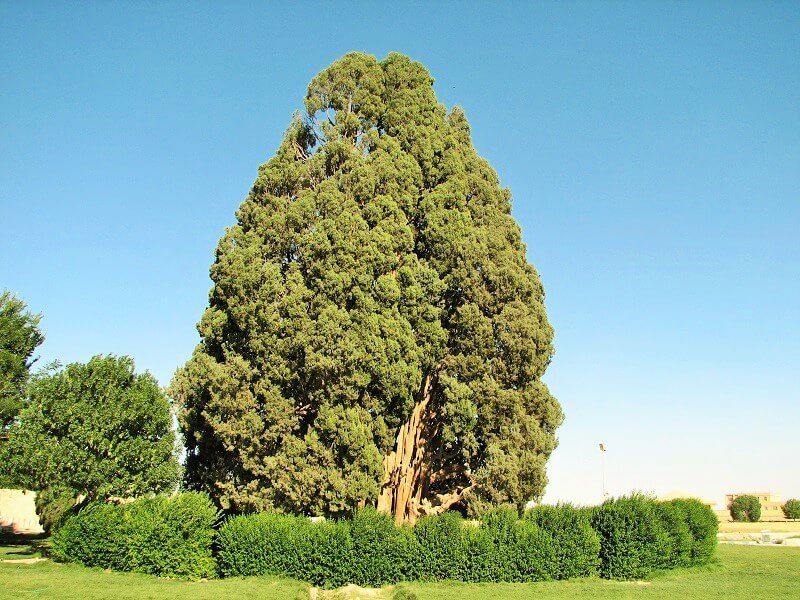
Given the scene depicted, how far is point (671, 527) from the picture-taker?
16.3 metres

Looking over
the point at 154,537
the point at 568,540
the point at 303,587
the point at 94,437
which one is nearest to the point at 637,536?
the point at 568,540

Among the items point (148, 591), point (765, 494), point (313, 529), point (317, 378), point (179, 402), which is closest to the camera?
point (148, 591)

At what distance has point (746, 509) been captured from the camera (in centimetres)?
4872

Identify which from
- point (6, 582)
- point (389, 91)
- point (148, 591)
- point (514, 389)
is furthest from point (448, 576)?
point (389, 91)

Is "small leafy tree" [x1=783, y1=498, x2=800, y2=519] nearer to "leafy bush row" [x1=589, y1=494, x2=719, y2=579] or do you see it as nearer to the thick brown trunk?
"leafy bush row" [x1=589, y1=494, x2=719, y2=579]

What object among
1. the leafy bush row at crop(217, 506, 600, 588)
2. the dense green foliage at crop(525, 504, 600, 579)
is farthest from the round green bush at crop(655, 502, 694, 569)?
the leafy bush row at crop(217, 506, 600, 588)

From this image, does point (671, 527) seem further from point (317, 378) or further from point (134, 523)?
point (134, 523)

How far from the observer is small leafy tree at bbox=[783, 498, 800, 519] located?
46812 millimetres

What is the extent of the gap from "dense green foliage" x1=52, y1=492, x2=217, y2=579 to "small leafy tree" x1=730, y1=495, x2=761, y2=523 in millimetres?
47527

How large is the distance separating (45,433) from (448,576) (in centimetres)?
1125

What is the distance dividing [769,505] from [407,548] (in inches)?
2116

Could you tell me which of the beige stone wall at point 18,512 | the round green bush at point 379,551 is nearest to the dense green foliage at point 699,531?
the round green bush at point 379,551

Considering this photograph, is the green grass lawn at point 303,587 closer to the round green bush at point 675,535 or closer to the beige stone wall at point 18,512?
the round green bush at point 675,535

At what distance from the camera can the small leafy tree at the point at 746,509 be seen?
1893 inches
